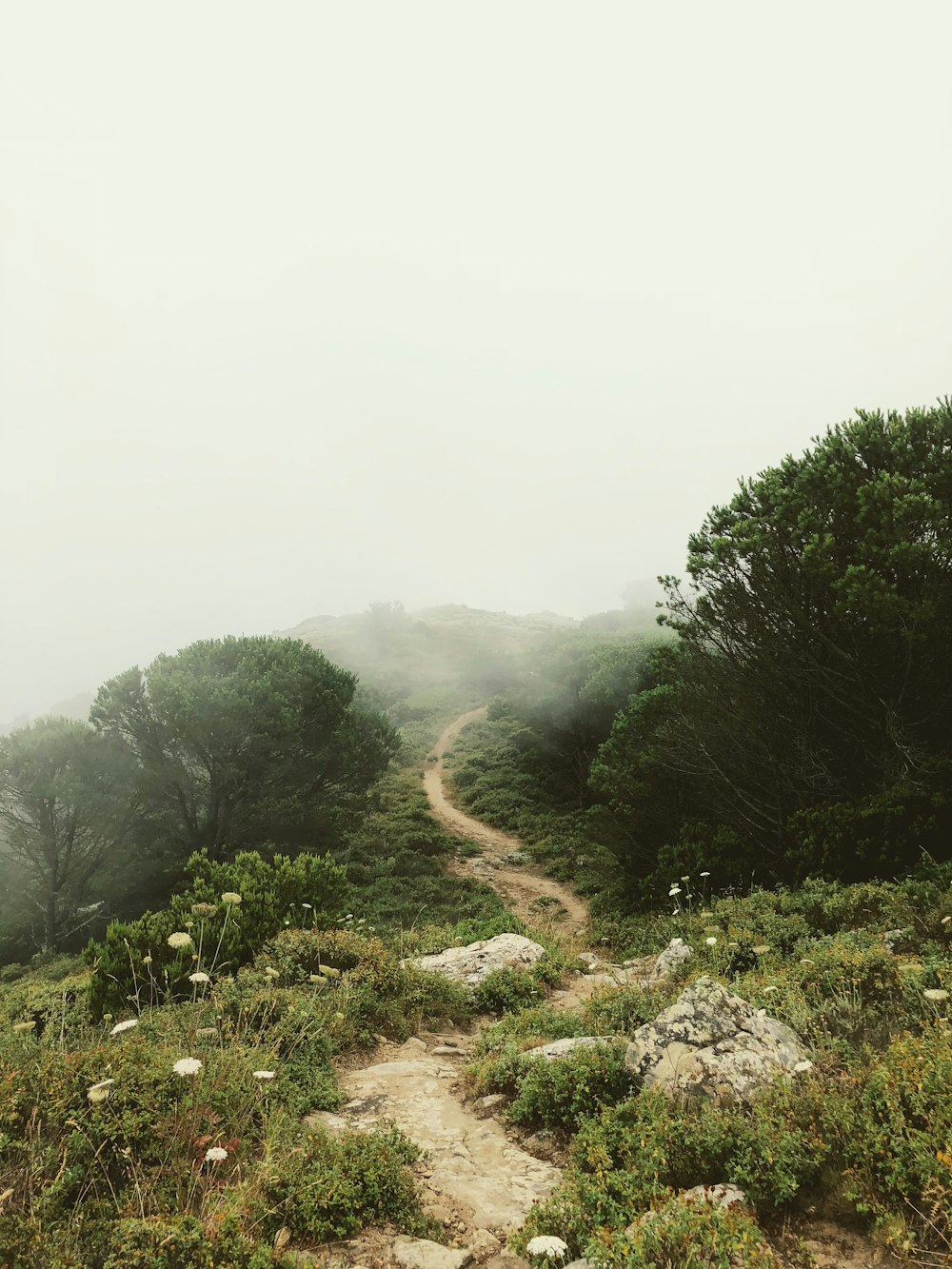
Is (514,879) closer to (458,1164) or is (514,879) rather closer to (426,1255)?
(458,1164)

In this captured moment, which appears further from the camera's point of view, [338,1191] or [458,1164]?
[458,1164]

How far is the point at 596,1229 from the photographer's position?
10.4 ft

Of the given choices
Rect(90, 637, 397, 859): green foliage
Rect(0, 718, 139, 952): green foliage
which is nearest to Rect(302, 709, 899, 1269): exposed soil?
Rect(90, 637, 397, 859): green foliage

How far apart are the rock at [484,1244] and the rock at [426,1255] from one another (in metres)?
0.09

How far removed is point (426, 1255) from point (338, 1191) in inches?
25.6

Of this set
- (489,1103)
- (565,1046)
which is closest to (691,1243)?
(489,1103)

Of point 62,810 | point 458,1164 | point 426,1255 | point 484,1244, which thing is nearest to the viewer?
point 426,1255

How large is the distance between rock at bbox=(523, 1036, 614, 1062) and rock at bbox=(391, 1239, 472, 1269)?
2.48 metres

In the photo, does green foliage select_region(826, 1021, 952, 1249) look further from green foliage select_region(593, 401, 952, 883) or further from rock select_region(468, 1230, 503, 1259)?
green foliage select_region(593, 401, 952, 883)

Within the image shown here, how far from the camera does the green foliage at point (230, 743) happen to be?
→ 20781 mm

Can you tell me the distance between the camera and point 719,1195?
142 inches

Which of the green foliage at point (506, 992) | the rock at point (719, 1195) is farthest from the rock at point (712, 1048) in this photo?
the green foliage at point (506, 992)

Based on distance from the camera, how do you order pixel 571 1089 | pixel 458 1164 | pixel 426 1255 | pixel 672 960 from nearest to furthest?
pixel 426 1255 < pixel 458 1164 < pixel 571 1089 < pixel 672 960

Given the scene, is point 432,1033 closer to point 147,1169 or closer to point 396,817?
point 147,1169
